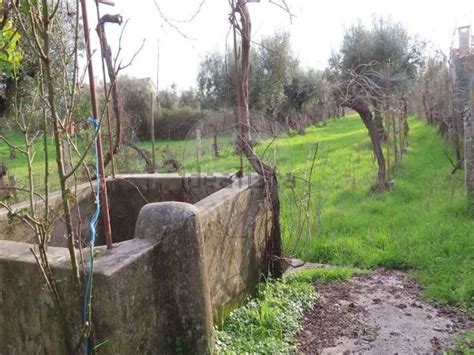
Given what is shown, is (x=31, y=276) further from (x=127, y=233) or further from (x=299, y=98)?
(x=299, y=98)

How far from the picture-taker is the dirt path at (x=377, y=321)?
128 inches

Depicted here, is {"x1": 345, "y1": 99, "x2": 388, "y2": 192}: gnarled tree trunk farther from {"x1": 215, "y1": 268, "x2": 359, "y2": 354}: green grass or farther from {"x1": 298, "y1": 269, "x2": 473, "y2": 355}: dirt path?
{"x1": 215, "y1": 268, "x2": 359, "y2": 354}: green grass

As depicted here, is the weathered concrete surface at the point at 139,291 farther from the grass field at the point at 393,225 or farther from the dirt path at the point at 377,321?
the grass field at the point at 393,225

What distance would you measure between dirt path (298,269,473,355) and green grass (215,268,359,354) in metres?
0.13

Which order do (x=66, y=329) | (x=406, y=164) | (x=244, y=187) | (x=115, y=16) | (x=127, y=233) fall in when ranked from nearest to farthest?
(x=66, y=329), (x=115, y=16), (x=244, y=187), (x=127, y=233), (x=406, y=164)

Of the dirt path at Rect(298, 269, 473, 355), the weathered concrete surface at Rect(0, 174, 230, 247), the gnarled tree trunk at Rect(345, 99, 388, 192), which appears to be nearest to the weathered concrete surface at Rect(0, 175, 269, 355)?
the dirt path at Rect(298, 269, 473, 355)

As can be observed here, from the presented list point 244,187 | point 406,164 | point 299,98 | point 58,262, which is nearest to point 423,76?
point 406,164

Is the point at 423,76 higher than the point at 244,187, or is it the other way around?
the point at 423,76

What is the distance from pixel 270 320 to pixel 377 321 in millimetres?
1018

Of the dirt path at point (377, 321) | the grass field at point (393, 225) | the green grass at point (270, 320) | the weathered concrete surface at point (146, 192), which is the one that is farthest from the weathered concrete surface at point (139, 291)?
the grass field at point (393, 225)

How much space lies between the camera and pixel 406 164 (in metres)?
10.1

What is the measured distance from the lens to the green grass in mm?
3047

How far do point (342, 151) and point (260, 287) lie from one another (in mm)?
9661

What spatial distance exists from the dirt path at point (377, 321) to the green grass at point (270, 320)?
126mm
